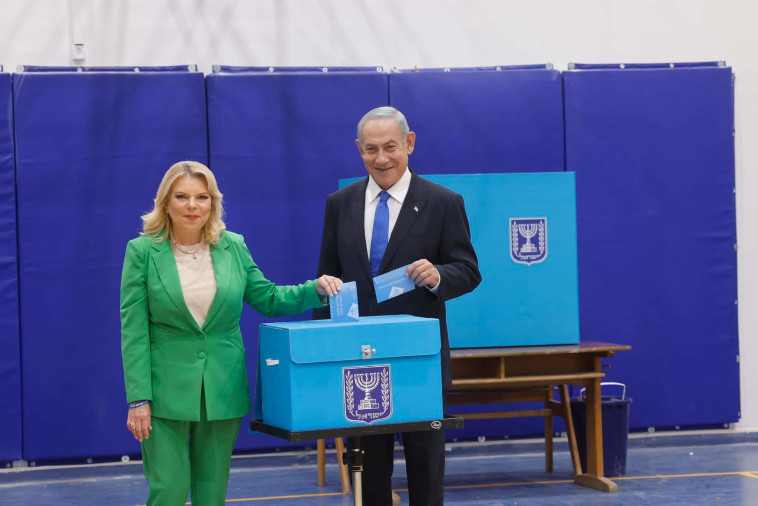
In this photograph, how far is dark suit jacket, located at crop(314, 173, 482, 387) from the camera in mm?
3006

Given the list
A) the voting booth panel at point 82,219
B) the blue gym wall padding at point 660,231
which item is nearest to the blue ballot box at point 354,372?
the voting booth panel at point 82,219

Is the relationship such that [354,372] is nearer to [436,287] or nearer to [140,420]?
[436,287]

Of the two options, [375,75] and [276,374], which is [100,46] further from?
[276,374]

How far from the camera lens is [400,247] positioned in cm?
301

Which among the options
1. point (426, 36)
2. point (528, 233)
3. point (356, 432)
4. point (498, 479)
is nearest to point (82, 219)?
point (426, 36)

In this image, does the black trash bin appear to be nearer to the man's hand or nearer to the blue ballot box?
the man's hand

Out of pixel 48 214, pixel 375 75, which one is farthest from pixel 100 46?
pixel 375 75

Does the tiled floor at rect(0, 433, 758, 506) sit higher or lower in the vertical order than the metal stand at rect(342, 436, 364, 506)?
lower

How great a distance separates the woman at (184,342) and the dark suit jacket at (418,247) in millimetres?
243

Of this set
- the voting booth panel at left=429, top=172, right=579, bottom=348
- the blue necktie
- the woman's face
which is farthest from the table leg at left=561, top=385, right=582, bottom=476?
the woman's face

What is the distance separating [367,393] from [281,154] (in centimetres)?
340

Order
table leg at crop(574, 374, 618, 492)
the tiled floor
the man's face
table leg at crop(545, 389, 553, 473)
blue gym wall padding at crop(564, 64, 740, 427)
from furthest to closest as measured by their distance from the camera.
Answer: blue gym wall padding at crop(564, 64, 740, 427), table leg at crop(545, 389, 553, 473), table leg at crop(574, 374, 618, 492), the tiled floor, the man's face

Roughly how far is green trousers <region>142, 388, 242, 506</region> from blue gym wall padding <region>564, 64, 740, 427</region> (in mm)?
3636

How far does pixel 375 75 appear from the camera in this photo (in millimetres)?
5820
